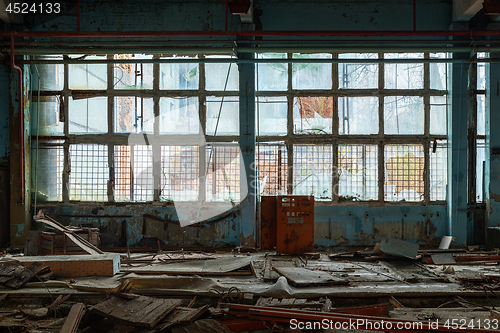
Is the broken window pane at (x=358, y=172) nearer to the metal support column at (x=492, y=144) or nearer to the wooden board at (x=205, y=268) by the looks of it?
the metal support column at (x=492, y=144)

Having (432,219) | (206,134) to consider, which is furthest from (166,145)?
(432,219)

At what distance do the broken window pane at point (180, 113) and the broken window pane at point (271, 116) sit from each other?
1.27 m

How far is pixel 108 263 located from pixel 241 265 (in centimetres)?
190

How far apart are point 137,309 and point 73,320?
0.60 meters

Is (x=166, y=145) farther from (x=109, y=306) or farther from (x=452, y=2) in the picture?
(x=452, y=2)

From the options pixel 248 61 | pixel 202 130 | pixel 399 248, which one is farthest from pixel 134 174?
pixel 399 248

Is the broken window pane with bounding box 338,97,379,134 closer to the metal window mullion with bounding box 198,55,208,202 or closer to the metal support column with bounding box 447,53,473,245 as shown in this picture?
the metal support column with bounding box 447,53,473,245

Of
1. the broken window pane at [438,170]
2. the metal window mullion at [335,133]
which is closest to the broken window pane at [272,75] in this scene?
the metal window mullion at [335,133]

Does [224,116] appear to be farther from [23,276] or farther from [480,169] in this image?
[480,169]

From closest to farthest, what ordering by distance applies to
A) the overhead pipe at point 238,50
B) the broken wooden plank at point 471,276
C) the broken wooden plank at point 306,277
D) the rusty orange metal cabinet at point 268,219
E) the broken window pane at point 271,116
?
the broken wooden plank at point 306,277
the broken wooden plank at point 471,276
the rusty orange metal cabinet at point 268,219
the overhead pipe at point 238,50
the broken window pane at point 271,116

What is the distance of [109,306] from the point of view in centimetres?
375

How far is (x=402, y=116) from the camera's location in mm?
7250

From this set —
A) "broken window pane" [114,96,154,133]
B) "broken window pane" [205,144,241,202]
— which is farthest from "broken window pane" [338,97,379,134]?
"broken window pane" [114,96,154,133]

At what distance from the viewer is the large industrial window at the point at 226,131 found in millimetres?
7230
